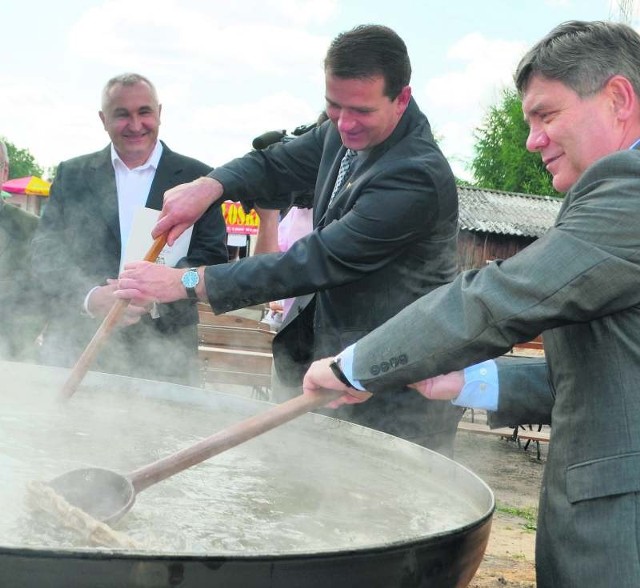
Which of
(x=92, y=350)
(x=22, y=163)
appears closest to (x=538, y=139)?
(x=92, y=350)

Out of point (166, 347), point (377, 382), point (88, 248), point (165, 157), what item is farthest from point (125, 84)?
point (377, 382)

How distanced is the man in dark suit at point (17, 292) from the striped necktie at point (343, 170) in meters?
1.61

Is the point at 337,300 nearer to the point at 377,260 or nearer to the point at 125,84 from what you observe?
the point at 377,260

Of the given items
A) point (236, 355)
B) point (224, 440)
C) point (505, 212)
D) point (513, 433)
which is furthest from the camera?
point (505, 212)

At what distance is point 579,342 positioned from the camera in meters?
1.51

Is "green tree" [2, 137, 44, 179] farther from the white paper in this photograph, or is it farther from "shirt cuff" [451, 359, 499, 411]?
"shirt cuff" [451, 359, 499, 411]

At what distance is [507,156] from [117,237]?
124 ft

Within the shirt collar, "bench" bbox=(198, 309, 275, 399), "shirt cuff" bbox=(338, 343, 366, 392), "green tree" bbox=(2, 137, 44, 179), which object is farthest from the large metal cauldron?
"green tree" bbox=(2, 137, 44, 179)

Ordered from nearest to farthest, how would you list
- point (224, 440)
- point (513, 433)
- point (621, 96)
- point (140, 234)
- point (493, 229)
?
point (621, 96) → point (224, 440) → point (140, 234) → point (513, 433) → point (493, 229)

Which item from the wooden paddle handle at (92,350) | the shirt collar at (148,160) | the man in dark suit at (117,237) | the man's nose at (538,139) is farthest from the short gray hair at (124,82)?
the man's nose at (538,139)

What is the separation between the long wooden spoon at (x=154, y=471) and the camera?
5.55ft

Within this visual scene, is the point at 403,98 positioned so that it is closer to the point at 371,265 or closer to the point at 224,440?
the point at 371,265

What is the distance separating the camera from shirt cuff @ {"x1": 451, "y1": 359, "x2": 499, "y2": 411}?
1.79 m

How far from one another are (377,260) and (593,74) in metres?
1.09
